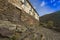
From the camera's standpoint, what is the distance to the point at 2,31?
1085 centimetres

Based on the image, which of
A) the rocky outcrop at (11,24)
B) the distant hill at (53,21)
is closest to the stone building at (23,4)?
the rocky outcrop at (11,24)

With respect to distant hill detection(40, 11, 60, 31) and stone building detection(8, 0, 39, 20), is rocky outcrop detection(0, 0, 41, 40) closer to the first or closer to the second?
stone building detection(8, 0, 39, 20)

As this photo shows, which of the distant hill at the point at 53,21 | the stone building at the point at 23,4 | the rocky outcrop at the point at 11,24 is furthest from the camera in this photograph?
the distant hill at the point at 53,21

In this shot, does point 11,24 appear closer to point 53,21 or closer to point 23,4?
point 23,4

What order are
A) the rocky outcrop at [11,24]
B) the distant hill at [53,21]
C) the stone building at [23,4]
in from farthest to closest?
the distant hill at [53,21] → the stone building at [23,4] → the rocky outcrop at [11,24]

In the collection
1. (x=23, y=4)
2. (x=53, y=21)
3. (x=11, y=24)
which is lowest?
(x=11, y=24)

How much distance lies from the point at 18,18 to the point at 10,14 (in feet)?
3.70

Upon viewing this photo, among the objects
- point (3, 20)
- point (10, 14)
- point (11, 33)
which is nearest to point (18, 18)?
point (10, 14)

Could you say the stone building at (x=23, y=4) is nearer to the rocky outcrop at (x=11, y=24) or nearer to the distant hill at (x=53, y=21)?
the rocky outcrop at (x=11, y=24)

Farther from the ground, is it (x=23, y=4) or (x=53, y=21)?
(x=53, y=21)

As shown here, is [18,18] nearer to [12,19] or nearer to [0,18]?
[12,19]

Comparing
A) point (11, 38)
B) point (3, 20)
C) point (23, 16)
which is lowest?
point (11, 38)

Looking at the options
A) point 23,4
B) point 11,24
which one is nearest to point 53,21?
point 23,4

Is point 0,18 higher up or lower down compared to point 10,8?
lower down
